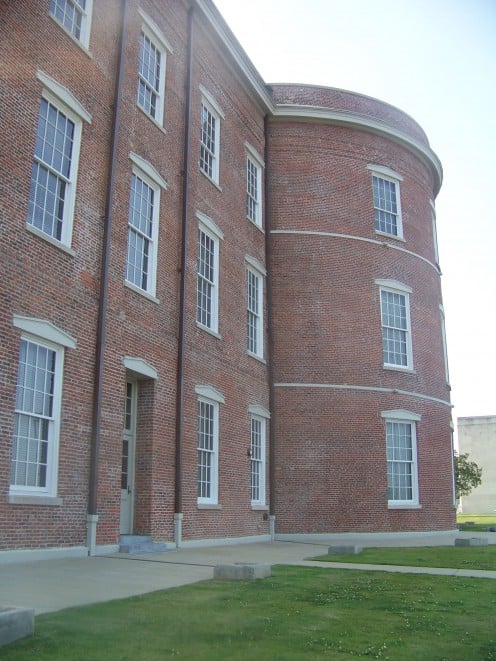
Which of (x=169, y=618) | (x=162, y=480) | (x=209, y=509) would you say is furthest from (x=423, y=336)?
(x=169, y=618)

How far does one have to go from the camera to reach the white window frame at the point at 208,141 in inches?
792

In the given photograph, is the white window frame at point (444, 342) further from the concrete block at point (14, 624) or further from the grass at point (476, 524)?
the concrete block at point (14, 624)

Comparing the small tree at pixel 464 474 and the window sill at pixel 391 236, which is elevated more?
the window sill at pixel 391 236

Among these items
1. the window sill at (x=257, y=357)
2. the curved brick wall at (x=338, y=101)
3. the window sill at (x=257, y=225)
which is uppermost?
the curved brick wall at (x=338, y=101)

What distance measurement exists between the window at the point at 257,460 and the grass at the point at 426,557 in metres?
5.01

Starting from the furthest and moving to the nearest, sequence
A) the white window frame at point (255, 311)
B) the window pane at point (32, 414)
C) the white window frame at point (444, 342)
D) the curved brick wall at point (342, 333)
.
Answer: the white window frame at point (444, 342)
the curved brick wall at point (342, 333)
the white window frame at point (255, 311)
the window pane at point (32, 414)

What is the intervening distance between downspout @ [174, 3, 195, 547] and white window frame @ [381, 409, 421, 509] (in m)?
8.57

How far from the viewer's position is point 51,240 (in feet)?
43.2

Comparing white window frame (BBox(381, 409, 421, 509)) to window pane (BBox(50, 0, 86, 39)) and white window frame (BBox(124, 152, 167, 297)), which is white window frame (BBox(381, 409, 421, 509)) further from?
window pane (BBox(50, 0, 86, 39))

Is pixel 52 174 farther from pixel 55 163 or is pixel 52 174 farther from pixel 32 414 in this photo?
pixel 32 414

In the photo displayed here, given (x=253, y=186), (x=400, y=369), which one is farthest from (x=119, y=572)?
(x=253, y=186)

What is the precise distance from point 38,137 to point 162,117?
5073mm

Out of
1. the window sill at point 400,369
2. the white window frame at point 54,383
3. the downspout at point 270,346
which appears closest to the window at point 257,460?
the downspout at point 270,346

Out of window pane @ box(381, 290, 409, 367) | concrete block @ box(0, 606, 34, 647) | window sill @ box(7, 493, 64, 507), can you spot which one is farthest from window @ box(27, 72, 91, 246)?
window pane @ box(381, 290, 409, 367)
